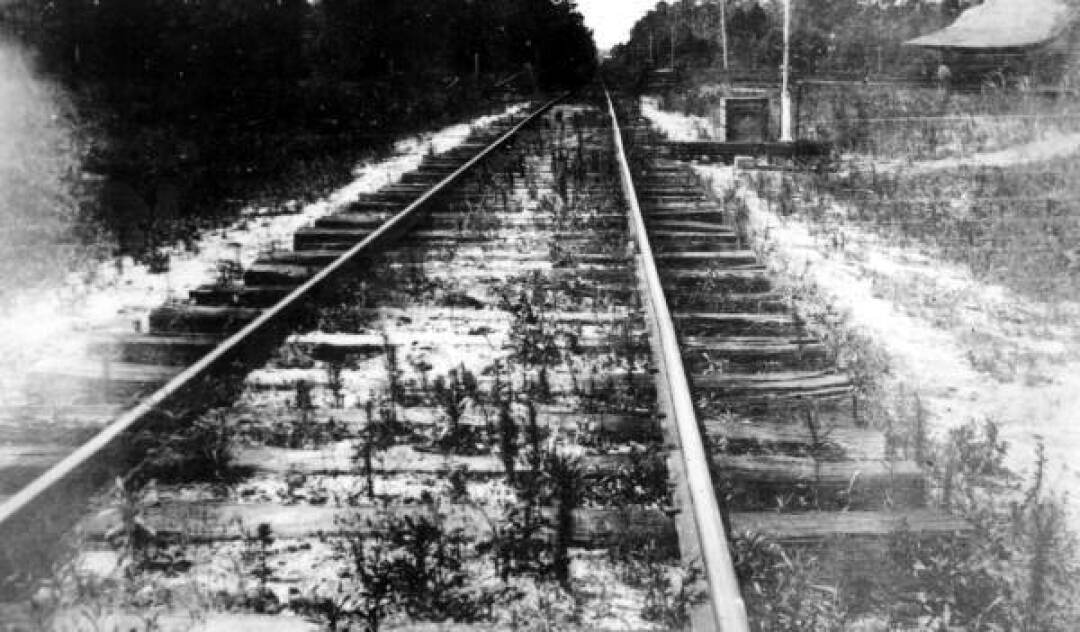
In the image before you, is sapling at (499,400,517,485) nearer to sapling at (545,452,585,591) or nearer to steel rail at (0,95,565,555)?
sapling at (545,452,585,591)

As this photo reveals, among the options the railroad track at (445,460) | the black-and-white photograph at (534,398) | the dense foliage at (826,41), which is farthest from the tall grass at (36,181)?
the dense foliage at (826,41)

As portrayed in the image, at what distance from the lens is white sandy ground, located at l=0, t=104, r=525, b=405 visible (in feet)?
15.6

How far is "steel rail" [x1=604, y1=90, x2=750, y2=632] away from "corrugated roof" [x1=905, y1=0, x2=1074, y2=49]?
946 inches

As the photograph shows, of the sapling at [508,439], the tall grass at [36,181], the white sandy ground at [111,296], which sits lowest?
the sapling at [508,439]

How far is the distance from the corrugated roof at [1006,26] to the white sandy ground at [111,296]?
2218cm

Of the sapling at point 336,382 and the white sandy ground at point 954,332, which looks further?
the white sandy ground at point 954,332

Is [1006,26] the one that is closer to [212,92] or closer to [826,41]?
[826,41]

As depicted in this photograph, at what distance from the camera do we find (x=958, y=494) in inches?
131

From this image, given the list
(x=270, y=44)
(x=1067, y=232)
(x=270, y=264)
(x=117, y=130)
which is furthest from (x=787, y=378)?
(x=270, y=44)

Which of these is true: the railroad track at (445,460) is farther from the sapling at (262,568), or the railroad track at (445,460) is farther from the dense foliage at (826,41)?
the dense foliage at (826,41)

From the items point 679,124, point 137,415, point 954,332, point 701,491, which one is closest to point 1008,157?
point 954,332

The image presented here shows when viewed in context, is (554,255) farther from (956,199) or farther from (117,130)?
(117,130)

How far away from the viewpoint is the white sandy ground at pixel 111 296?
4750 millimetres

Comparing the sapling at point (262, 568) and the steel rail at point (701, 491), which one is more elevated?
the steel rail at point (701, 491)
